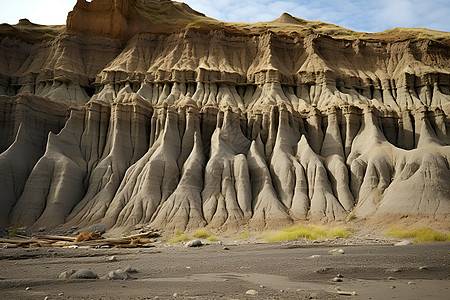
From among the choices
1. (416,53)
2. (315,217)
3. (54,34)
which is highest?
(54,34)

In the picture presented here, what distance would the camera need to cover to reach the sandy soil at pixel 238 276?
9.26m

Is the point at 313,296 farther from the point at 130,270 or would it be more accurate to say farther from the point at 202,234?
the point at 202,234

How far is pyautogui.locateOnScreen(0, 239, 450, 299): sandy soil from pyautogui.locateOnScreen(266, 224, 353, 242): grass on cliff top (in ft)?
33.7

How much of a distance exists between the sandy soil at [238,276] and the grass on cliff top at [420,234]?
7506 millimetres

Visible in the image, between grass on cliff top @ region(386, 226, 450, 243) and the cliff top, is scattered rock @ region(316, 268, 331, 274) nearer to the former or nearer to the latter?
grass on cliff top @ region(386, 226, 450, 243)

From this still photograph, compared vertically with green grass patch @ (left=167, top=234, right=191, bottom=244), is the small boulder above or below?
above

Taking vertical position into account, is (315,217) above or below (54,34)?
below

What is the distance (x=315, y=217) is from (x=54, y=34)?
5664cm

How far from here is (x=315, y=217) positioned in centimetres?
3300

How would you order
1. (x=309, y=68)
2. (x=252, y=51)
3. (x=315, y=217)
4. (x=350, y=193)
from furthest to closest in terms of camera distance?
(x=252, y=51) < (x=309, y=68) < (x=350, y=193) < (x=315, y=217)

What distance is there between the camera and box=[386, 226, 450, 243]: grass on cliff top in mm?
23781

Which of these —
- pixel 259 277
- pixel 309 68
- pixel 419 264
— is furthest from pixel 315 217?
pixel 309 68

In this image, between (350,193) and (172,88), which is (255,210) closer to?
(350,193)

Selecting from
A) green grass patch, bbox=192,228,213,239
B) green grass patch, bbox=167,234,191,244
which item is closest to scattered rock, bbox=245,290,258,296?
green grass patch, bbox=167,234,191,244
